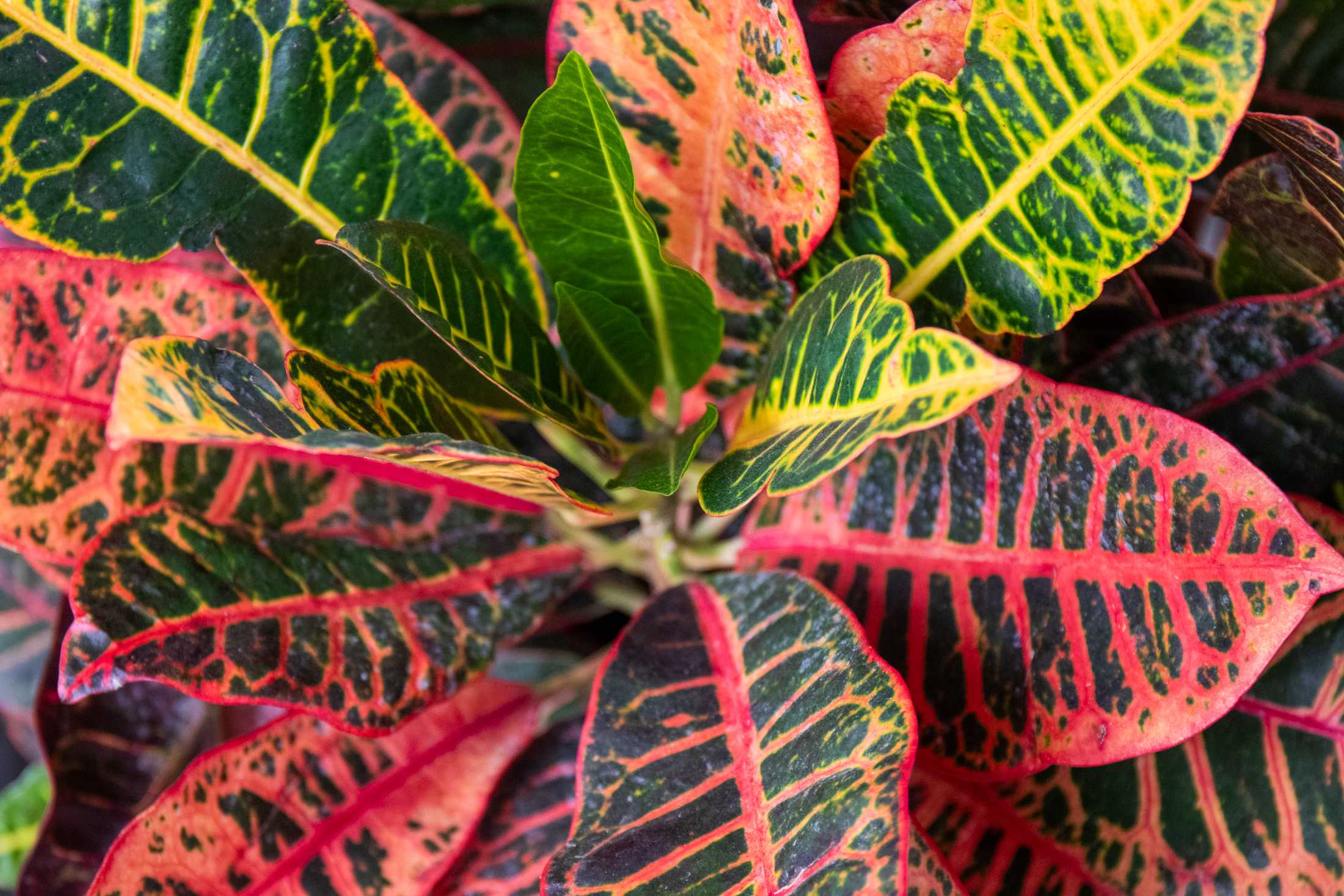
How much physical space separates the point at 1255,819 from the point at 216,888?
65 cm

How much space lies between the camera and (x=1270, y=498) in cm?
53

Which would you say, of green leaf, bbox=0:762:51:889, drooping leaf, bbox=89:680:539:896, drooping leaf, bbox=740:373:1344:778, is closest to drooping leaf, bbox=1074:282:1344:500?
drooping leaf, bbox=740:373:1344:778

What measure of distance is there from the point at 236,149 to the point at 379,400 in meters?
0.22

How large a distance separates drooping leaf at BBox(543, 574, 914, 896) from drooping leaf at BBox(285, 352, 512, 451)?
19 cm

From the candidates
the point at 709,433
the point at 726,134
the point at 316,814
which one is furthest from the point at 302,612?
the point at 726,134

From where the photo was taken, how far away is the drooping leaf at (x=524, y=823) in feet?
2.39

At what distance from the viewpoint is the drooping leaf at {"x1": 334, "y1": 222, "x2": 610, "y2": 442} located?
1.70 ft

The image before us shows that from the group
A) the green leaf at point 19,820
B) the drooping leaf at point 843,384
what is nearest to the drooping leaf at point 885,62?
the drooping leaf at point 843,384

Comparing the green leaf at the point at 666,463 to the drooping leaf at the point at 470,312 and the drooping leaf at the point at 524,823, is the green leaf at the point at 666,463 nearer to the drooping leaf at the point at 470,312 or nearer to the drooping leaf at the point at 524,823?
the drooping leaf at the point at 470,312

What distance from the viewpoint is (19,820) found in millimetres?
A: 1075

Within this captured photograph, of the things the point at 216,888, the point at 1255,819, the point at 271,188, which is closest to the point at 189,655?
the point at 216,888

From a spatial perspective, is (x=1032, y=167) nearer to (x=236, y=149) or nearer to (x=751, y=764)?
(x=751, y=764)

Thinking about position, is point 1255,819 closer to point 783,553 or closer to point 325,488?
point 783,553

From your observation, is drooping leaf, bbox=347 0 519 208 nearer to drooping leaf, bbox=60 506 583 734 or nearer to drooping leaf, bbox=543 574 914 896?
drooping leaf, bbox=60 506 583 734
